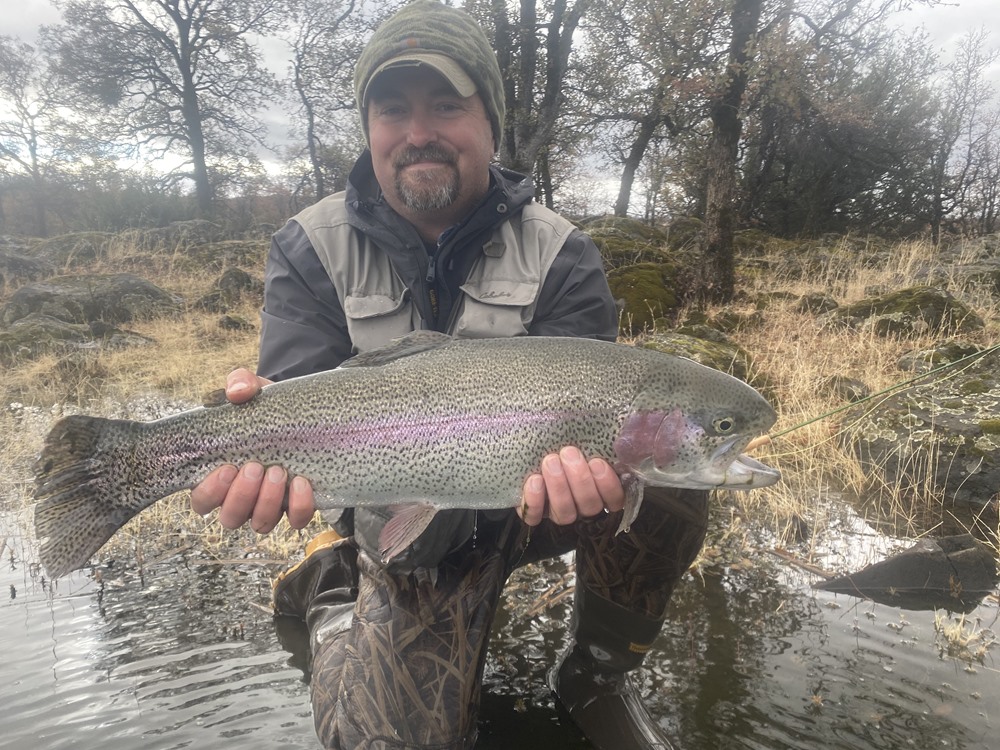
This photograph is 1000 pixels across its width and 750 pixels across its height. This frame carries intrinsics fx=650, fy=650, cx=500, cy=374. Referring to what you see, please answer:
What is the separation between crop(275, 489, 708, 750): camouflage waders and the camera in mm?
2412

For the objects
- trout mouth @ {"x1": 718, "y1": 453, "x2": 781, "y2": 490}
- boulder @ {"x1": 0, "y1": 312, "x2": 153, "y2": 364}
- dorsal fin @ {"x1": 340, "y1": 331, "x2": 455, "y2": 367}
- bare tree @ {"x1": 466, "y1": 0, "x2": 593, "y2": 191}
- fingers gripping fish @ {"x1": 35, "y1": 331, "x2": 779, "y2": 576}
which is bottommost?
boulder @ {"x1": 0, "y1": 312, "x2": 153, "y2": 364}

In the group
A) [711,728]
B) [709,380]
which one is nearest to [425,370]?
[709,380]

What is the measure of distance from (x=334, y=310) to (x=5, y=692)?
7.29 ft

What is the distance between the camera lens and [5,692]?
288 centimetres

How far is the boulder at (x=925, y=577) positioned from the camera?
3447 millimetres

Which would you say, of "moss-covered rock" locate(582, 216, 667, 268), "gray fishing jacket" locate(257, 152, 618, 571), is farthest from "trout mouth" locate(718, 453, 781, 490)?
"moss-covered rock" locate(582, 216, 667, 268)

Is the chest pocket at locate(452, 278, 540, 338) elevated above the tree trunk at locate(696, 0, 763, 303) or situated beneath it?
situated beneath

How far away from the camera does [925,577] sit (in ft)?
11.5

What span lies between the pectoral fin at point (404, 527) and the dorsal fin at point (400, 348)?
572 millimetres

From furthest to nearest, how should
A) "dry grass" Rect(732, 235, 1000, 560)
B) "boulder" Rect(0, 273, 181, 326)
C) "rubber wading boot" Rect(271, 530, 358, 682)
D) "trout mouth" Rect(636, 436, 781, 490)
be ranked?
"boulder" Rect(0, 273, 181, 326) → "dry grass" Rect(732, 235, 1000, 560) → "rubber wading boot" Rect(271, 530, 358, 682) → "trout mouth" Rect(636, 436, 781, 490)

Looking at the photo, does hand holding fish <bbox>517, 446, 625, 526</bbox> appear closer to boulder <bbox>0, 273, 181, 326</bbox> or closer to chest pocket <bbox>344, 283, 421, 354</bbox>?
chest pocket <bbox>344, 283, 421, 354</bbox>

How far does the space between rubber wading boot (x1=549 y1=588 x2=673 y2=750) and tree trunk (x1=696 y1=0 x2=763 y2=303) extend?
9450mm

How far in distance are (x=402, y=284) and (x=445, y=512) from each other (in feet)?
3.61

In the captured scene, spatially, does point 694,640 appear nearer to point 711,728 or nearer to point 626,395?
point 711,728
